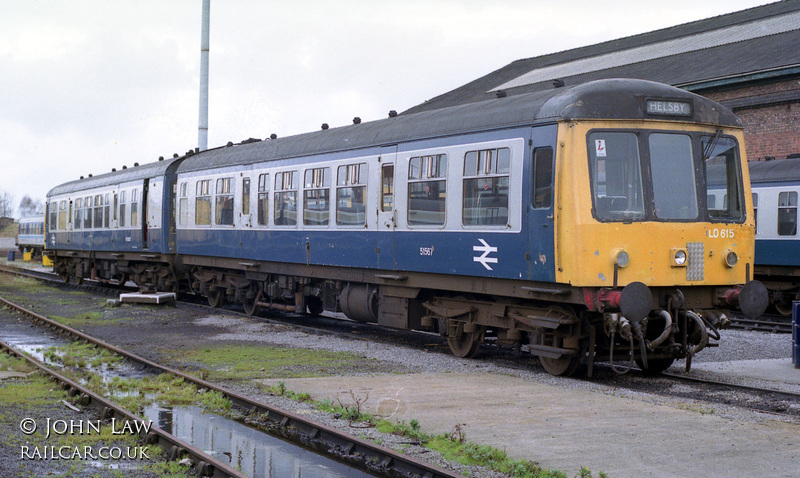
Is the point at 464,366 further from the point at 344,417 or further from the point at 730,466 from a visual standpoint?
the point at 730,466

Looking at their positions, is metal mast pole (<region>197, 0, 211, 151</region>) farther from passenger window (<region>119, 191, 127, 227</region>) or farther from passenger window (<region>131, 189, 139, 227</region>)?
passenger window (<region>131, 189, 139, 227</region>)

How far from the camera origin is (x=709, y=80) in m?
25.6

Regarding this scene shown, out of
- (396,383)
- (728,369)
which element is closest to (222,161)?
(396,383)

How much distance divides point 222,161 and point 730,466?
1559 centimetres

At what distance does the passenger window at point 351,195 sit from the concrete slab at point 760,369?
18.9 feet

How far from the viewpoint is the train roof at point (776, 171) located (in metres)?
19.9

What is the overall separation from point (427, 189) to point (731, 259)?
434 centimetres

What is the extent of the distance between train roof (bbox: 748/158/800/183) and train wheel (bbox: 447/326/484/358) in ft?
35.5

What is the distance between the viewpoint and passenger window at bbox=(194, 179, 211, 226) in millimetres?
20609

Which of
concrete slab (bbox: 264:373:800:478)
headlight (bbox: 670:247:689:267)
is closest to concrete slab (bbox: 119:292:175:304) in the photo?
concrete slab (bbox: 264:373:800:478)

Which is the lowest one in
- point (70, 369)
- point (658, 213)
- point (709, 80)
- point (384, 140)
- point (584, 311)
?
point (70, 369)

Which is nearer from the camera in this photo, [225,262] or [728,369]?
[728,369]

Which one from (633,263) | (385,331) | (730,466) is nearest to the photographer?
(730,466)

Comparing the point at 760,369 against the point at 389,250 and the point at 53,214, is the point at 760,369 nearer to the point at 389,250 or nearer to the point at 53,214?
the point at 389,250
